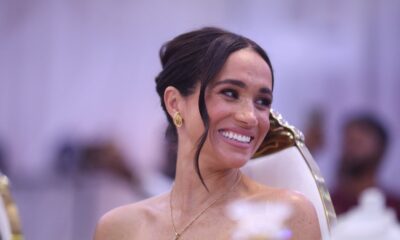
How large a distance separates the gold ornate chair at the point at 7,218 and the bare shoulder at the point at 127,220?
58cm

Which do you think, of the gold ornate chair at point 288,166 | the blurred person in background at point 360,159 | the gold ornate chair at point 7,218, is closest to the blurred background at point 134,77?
the blurred person in background at point 360,159

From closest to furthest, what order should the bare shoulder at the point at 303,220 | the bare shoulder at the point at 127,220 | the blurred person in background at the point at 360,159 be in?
the bare shoulder at the point at 303,220 < the bare shoulder at the point at 127,220 < the blurred person in background at the point at 360,159

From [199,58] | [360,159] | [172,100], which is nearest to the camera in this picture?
[199,58]

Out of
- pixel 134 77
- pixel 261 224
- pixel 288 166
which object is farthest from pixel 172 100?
pixel 134 77

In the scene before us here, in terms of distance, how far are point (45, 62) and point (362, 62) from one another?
1.86 metres

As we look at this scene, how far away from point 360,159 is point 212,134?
228cm

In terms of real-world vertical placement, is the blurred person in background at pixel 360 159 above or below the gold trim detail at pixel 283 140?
below

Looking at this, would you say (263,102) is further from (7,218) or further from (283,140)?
(7,218)

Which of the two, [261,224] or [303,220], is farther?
[303,220]

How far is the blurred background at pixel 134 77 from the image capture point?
5.89m

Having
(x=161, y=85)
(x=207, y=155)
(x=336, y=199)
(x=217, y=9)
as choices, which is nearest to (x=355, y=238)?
(x=207, y=155)

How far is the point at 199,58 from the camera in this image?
10.2 ft

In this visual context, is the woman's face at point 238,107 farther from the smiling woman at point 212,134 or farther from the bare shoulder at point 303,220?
the bare shoulder at point 303,220

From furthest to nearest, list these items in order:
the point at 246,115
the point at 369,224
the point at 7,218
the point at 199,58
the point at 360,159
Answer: the point at 360,159 < the point at 199,58 < the point at 246,115 < the point at 7,218 < the point at 369,224
